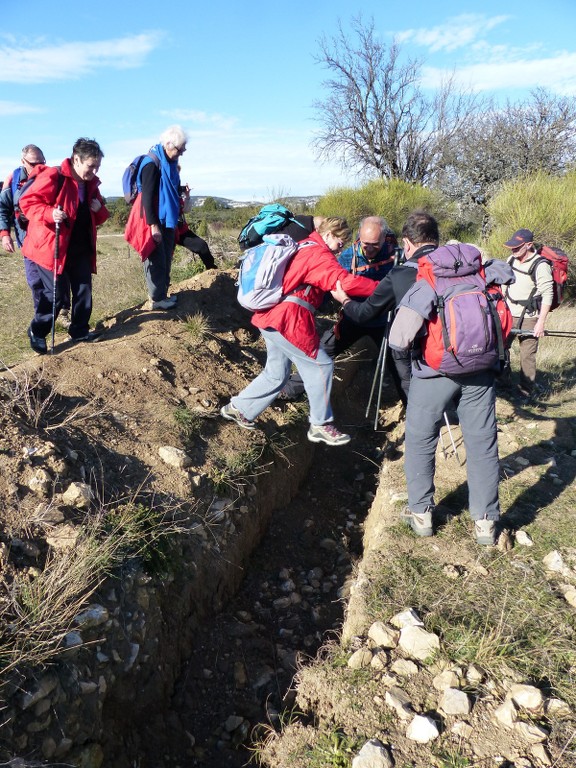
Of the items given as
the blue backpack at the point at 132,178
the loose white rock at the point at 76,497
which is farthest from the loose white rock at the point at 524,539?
the blue backpack at the point at 132,178

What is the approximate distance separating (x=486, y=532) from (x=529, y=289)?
3.92m

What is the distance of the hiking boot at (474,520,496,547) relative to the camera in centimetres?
353

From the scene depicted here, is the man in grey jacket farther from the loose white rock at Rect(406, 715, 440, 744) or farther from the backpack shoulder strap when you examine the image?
the backpack shoulder strap

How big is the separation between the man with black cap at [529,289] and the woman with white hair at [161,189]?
3689 mm

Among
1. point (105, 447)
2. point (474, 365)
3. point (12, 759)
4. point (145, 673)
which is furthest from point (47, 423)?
point (474, 365)

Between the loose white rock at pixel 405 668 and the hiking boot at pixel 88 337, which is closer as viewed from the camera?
the loose white rock at pixel 405 668

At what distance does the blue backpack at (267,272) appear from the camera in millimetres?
3670

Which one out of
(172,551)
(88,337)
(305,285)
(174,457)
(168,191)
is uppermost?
(168,191)

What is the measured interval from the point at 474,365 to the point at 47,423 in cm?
262

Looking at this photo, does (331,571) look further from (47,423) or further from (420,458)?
(47,423)

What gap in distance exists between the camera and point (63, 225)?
4.71 meters

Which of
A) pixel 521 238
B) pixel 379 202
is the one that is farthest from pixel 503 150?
pixel 521 238

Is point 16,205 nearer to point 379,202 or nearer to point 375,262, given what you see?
point 375,262

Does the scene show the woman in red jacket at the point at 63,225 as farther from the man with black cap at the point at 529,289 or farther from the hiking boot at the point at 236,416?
the man with black cap at the point at 529,289
